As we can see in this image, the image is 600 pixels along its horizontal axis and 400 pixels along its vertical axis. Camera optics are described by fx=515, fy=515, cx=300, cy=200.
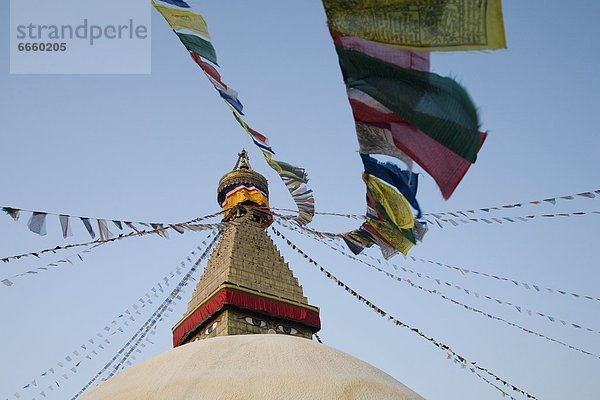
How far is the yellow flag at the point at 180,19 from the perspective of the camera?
491cm

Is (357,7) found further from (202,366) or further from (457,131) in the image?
(202,366)

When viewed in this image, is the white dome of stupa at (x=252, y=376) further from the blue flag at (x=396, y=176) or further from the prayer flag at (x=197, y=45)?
the prayer flag at (x=197, y=45)

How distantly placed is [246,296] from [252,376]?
597 cm

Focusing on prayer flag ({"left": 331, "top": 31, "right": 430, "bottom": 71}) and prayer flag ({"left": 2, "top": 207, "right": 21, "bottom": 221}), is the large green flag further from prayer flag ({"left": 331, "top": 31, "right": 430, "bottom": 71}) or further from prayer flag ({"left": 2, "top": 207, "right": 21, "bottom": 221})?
prayer flag ({"left": 2, "top": 207, "right": 21, "bottom": 221})

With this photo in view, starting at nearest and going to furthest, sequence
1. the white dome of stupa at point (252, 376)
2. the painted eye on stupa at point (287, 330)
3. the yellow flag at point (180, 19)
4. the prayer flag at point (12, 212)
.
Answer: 1. the yellow flag at point (180, 19)
2. the white dome of stupa at point (252, 376)
3. the prayer flag at point (12, 212)
4. the painted eye on stupa at point (287, 330)

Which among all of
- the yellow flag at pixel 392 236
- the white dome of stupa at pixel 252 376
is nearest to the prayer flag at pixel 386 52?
the yellow flag at pixel 392 236

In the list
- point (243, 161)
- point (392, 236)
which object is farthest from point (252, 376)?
point (243, 161)

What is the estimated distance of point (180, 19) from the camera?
16.1 ft

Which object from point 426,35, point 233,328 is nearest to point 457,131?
point 426,35

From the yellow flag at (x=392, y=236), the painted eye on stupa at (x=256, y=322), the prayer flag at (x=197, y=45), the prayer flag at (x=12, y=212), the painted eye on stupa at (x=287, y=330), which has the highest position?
the prayer flag at (x=197, y=45)

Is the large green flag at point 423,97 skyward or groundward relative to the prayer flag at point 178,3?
groundward

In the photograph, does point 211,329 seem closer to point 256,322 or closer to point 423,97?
point 256,322

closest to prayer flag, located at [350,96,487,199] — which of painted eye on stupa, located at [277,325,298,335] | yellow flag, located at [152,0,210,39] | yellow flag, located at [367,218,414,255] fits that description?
yellow flag, located at [152,0,210,39]

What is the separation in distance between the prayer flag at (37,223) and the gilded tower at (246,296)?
4427 mm
